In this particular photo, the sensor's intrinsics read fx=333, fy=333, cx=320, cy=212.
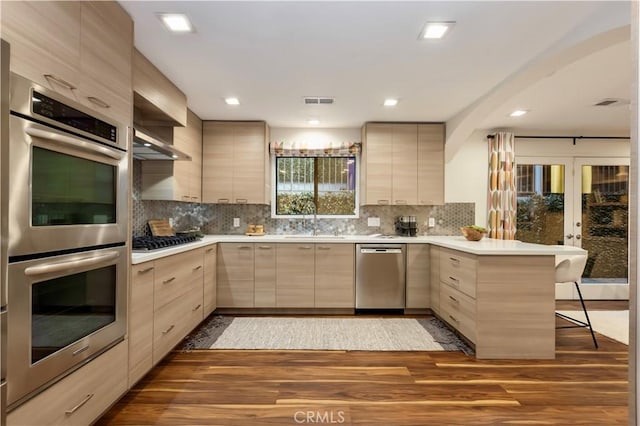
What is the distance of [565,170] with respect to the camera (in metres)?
4.88

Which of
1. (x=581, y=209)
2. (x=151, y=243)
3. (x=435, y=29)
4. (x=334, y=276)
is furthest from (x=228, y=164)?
(x=581, y=209)

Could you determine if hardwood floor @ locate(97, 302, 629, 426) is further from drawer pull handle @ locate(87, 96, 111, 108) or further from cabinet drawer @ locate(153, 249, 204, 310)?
drawer pull handle @ locate(87, 96, 111, 108)

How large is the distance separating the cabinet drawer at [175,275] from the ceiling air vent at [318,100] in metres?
1.92

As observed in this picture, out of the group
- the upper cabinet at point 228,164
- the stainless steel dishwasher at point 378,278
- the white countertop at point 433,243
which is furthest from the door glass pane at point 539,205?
the upper cabinet at point 228,164

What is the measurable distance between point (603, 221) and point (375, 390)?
15.6 feet

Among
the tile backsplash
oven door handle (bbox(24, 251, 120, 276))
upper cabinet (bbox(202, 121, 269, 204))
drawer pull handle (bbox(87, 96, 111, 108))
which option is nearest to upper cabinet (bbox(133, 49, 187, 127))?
drawer pull handle (bbox(87, 96, 111, 108))

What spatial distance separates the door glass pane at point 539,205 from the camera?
4.86 meters

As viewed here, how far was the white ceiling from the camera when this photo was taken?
201cm

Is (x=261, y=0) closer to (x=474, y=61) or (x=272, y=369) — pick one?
(x=474, y=61)

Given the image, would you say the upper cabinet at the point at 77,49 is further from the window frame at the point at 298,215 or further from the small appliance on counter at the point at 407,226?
the small appliance on counter at the point at 407,226

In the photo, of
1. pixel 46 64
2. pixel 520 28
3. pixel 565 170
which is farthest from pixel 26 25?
pixel 565 170

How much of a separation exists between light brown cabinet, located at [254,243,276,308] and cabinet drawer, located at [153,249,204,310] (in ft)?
2.55

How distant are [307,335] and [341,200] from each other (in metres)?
2.10

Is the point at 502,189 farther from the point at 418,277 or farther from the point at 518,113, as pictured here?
the point at 418,277
